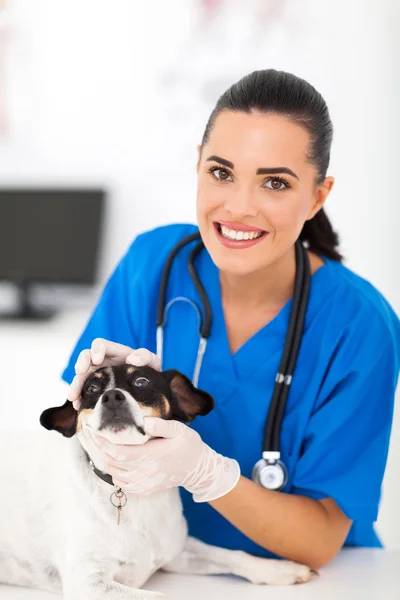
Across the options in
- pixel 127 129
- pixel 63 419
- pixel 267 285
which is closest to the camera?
pixel 63 419

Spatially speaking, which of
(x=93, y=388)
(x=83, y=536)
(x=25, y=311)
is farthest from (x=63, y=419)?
(x=25, y=311)

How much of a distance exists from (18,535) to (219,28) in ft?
8.19

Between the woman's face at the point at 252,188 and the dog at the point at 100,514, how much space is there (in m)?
0.26

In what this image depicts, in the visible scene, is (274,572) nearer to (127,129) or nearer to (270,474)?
(270,474)

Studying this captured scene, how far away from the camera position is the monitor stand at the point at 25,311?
315cm

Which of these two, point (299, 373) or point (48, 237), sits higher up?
point (299, 373)

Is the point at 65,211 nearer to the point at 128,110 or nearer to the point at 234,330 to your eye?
the point at 128,110

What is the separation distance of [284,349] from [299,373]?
0.05 m

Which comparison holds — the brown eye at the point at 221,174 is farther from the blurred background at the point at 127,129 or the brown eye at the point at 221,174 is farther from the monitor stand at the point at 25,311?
the monitor stand at the point at 25,311

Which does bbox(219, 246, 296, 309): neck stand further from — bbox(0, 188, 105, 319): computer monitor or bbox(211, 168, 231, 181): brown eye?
bbox(0, 188, 105, 319): computer monitor

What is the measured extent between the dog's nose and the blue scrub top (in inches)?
12.6

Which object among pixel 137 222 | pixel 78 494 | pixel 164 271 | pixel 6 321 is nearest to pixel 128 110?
pixel 137 222

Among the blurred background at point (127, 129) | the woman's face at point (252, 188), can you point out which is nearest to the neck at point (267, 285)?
the woman's face at point (252, 188)

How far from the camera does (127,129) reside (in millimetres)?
3209
